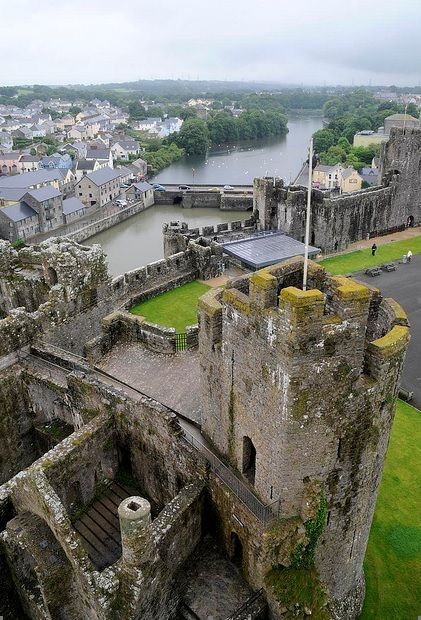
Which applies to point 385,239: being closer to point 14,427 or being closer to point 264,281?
point 14,427

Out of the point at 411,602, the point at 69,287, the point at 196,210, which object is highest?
the point at 69,287

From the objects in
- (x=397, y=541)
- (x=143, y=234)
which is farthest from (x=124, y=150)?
(x=397, y=541)

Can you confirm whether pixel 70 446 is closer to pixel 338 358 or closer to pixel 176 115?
pixel 338 358

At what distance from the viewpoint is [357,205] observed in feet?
114

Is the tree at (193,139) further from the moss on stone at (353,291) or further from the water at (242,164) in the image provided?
the moss on stone at (353,291)

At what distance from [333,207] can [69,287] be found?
2200cm

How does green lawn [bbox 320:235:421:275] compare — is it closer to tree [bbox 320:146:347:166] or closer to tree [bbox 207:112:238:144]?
tree [bbox 320:146:347:166]

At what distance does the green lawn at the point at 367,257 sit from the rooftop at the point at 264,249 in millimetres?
1595

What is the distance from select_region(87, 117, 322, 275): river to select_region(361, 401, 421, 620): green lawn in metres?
28.8

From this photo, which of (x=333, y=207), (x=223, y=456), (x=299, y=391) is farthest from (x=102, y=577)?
(x=333, y=207)

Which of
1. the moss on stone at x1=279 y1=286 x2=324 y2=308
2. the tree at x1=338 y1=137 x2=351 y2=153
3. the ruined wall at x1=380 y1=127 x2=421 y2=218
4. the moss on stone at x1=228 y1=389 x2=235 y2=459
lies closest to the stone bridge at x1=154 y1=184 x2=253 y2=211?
the ruined wall at x1=380 y1=127 x2=421 y2=218

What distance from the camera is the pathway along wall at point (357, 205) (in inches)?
1297

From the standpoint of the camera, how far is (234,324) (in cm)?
910

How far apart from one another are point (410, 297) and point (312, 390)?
65.5 ft
